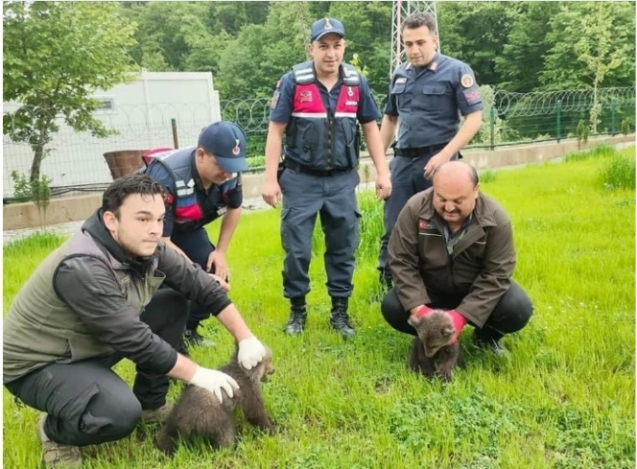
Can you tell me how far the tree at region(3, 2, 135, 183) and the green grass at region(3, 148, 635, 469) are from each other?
721 cm

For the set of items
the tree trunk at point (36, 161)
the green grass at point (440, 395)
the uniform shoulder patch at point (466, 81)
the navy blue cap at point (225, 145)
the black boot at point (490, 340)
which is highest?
the uniform shoulder patch at point (466, 81)

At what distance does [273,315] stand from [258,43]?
40.9 metres

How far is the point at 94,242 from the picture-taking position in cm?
296

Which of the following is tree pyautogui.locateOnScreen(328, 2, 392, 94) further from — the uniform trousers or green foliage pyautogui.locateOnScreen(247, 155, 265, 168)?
the uniform trousers

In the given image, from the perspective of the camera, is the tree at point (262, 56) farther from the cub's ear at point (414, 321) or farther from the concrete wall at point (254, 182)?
the cub's ear at point (414, 321)

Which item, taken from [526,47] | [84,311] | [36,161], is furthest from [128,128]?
[526,47]

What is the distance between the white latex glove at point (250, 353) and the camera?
3.35m

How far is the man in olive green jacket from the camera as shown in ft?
12.2

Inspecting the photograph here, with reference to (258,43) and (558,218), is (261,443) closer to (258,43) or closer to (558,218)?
(558,218)

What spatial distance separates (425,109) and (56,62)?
8.26 meters

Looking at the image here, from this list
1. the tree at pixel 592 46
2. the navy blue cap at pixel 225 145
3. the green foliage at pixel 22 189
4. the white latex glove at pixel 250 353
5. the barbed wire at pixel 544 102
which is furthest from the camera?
the tree at pixel 592 46

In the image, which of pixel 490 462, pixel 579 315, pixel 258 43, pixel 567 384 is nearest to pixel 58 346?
pixel 490 462

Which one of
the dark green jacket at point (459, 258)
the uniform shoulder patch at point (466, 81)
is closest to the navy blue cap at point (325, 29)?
the uniform shoulder patch at point (466, 81)

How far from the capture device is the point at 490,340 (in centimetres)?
419
